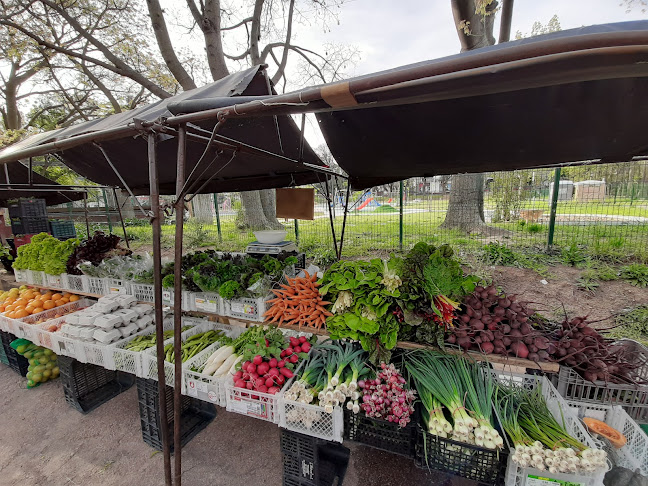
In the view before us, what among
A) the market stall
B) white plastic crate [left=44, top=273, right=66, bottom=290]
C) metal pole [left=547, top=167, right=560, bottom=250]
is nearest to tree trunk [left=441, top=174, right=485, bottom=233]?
metal pole [left=547, top=167, right=560, bottom=250]

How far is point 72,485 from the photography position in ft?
6.53

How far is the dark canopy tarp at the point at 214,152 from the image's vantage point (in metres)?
1.94

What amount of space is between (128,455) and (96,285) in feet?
5.80

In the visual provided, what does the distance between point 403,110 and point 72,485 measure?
11.3ft

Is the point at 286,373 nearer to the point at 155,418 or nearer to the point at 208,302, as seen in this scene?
the point at 208,302

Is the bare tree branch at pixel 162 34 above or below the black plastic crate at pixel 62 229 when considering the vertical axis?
above

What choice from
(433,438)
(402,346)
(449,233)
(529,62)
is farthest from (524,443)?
(449,233)

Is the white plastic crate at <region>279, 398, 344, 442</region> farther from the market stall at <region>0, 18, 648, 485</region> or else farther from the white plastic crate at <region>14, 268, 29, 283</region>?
the white plastic crate at <region>14, 268, 29, 283</region>

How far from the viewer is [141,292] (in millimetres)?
2844

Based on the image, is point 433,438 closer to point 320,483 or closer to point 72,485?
point 320,483

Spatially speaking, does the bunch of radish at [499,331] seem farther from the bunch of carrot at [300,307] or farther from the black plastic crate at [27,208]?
the black plastic crate at [27,208]

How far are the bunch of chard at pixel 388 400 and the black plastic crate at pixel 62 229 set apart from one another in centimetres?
583

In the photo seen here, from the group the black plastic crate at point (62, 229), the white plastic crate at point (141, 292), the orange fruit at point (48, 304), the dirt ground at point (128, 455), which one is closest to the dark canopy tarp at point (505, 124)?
the white plastic crate at point (141, 292)

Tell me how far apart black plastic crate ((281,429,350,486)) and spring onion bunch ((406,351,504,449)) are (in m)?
0.71
